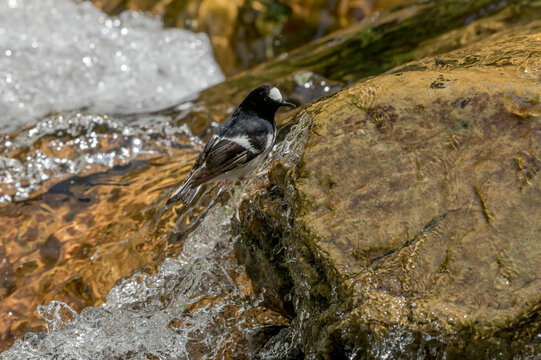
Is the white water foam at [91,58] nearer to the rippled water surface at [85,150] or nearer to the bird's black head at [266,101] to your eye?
the rippled water surface at [85,150]

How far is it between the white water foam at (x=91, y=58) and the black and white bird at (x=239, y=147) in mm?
4465

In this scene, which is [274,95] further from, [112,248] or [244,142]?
[112,248]

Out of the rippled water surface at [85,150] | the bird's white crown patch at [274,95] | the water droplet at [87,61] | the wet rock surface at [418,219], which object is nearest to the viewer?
the wet rock surface at [418,219]

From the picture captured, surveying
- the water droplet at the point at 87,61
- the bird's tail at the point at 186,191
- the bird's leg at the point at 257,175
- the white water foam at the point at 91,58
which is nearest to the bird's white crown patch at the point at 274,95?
the bird's leg at the point at 257,175

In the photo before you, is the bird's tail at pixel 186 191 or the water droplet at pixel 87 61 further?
the water droplet at pixel 87 61

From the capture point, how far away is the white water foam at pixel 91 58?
8.90m

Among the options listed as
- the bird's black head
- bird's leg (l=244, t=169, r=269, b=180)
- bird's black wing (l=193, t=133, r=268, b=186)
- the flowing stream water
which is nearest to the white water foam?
the flowing stream water

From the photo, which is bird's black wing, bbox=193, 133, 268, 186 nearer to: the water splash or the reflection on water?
the reflection on water

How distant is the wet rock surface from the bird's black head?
989mm

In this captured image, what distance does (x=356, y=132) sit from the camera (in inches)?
128

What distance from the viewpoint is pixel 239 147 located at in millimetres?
4211

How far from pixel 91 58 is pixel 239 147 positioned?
239 inches

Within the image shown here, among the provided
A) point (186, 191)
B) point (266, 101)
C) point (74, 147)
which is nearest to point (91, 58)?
point (74, 147)

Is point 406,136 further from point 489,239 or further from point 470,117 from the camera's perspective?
point 489,239
